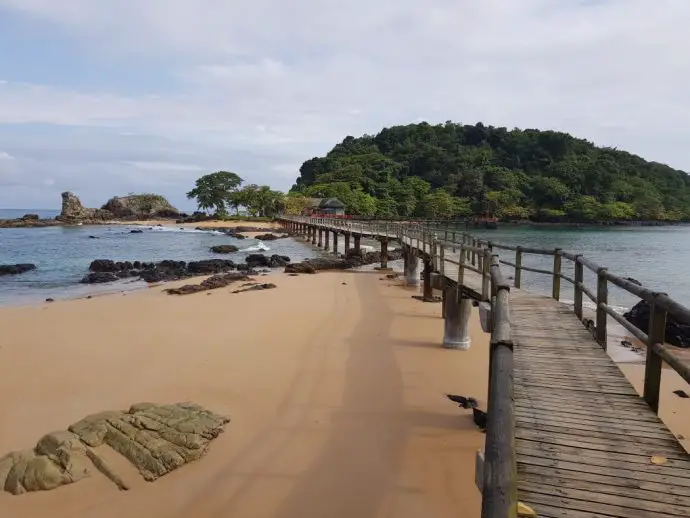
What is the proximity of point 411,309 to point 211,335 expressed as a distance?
18.7 ft

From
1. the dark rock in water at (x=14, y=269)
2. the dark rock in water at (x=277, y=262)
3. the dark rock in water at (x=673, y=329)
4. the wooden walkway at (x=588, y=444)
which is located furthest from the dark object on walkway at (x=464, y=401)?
the dark rock in water at (x=14, y=269)

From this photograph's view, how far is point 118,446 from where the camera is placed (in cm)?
597

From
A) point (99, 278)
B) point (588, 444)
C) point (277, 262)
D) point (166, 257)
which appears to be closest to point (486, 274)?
point (588, 444)

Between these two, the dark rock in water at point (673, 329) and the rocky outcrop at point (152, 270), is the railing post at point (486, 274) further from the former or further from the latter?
the rocky outcrop at point (152, 270)

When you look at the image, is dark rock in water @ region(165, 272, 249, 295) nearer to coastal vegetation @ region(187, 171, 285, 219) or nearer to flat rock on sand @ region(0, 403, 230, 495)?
flat rock on sand @ region(0, 403, 230, 495)

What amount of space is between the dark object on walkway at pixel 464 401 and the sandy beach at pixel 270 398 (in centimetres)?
11

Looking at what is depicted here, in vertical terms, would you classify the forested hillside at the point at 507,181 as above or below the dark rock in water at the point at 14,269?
above

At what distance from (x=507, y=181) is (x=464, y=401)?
103687 millimetres

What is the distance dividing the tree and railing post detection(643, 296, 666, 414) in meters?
92.2

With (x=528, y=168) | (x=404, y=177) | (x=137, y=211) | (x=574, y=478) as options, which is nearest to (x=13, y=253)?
(x=574, y=478)

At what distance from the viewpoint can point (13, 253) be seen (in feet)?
133

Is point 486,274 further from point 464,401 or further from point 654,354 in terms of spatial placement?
point 654,354

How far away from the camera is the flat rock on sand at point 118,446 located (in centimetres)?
545

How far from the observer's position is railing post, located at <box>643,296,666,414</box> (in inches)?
152
